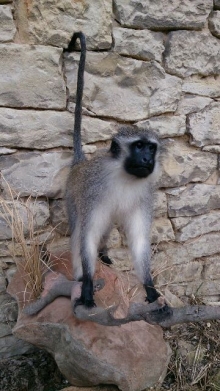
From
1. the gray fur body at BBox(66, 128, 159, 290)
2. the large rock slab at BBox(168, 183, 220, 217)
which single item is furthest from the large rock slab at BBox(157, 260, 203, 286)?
the gray fur body at BBox(66, 128, 159, 290)

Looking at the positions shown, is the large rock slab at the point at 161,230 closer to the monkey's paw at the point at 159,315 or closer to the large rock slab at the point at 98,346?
the large rock slab at the point at 98,346

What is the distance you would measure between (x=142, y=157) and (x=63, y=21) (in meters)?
0.90

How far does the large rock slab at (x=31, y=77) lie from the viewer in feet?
6.93

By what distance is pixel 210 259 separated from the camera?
2.92 metres

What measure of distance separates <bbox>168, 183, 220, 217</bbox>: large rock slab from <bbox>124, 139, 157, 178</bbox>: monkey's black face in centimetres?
77

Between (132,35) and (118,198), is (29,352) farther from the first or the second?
(132,35)

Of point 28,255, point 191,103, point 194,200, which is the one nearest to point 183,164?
Result: point 194,200

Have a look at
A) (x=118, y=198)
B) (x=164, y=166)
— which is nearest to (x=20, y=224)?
(x=118, y=198)

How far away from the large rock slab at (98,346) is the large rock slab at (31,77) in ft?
3.58

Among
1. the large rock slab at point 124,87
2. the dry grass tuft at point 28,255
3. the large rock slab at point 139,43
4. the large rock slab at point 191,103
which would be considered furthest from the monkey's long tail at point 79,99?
the large rock slab at point 191,103

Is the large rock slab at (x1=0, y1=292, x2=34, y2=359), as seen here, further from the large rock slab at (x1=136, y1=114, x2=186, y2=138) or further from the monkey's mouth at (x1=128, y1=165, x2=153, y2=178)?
→ the large rock slab at (x1=136, y1=114, x2=186, y2=138)

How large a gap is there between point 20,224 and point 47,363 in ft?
2.93

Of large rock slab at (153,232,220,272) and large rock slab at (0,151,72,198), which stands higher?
large rock slab at (0,151,72,198)

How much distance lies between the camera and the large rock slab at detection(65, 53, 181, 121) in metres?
2.31
